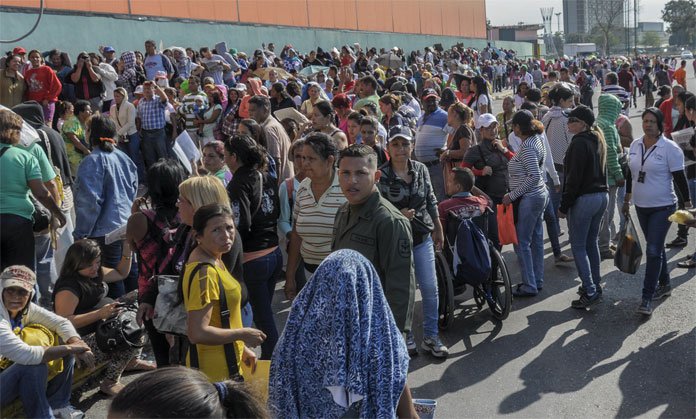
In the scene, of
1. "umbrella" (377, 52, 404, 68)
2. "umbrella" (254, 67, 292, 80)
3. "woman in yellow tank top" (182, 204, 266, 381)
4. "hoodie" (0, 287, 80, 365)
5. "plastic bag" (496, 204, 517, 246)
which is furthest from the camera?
"umbrella" (377, 52, 404, 68)

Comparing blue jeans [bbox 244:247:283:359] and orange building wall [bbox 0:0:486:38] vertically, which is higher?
orange building wall [bbox 0:0:486:38]

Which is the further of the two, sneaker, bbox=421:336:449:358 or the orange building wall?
the orange building wall

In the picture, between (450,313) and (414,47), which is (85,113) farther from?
(414,47)

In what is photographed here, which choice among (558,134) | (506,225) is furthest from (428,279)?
(558,134)

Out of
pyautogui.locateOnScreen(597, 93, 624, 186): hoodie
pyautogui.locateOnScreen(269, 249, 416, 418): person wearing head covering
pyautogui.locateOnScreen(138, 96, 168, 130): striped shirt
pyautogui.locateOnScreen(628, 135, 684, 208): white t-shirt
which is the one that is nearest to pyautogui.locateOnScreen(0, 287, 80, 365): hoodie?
pyautogui.locateOnScreen(269, 249, 416, 418): person wearing head covering

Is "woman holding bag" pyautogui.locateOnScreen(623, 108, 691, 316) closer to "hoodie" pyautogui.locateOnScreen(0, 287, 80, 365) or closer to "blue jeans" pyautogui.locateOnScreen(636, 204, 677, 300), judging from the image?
"blue jeans" pyautogui.locateOnScreen(636, 204, 677, 300)

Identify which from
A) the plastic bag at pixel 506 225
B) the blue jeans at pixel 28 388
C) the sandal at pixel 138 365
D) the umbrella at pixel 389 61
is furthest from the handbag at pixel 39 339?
the umbrella at pixel 389 61

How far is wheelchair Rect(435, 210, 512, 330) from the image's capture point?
6.91 metres

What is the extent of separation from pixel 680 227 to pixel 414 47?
35.9 meters

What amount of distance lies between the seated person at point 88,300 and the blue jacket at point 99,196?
1.01m

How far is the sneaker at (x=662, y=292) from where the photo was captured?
760 cm

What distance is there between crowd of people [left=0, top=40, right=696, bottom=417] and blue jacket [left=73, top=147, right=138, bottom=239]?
0.05ft

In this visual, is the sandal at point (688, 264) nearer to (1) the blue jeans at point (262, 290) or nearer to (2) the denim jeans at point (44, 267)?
(1) the blue jeans at point (262, 290)

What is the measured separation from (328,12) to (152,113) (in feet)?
76.9
